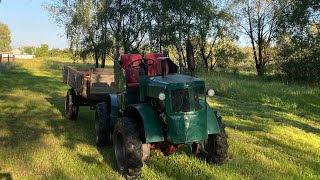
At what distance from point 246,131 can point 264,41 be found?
2774cm

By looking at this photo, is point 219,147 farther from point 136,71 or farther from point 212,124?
point 136,71

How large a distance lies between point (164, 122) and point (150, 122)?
0.70 ft

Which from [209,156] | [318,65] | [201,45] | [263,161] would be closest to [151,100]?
[209,156]

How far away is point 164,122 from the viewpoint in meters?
5.07

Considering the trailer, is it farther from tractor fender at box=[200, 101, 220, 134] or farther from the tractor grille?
the tractor grille

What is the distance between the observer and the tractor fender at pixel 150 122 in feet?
16.4

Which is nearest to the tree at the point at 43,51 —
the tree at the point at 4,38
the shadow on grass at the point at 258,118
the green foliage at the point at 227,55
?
the tree at the point at 4,38

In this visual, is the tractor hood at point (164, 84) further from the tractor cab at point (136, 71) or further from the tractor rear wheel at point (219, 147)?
the tractor rear wheel at point (219, 147)

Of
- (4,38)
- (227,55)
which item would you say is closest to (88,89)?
(227,55)

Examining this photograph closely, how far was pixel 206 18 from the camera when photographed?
29.9 m

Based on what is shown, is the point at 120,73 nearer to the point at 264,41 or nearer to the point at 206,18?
the point at 206,18

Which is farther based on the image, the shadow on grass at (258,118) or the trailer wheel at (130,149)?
the shadow on grass at (258,118)

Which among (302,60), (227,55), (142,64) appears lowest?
(142,64)

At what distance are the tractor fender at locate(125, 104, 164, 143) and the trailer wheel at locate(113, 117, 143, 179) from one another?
0.62 feet
